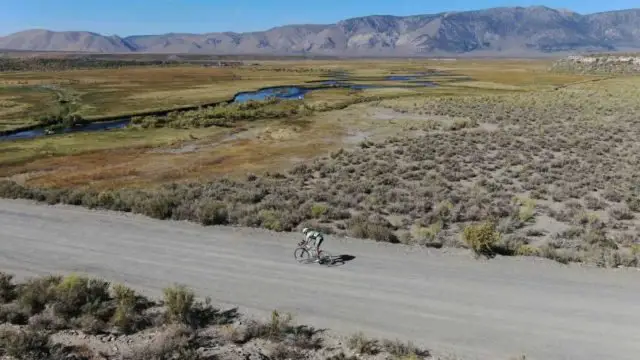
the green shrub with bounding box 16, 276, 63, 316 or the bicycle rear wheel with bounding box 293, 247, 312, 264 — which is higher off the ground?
the green shrub with bounding box 16, 276, 63, 316

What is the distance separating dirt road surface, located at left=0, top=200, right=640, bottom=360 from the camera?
12.5 meters

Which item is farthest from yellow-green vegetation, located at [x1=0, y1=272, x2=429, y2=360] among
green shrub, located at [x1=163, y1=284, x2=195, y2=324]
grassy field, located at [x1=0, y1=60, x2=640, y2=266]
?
grassy field, located at [x1=0, y1=60, x2=640, y2=266]

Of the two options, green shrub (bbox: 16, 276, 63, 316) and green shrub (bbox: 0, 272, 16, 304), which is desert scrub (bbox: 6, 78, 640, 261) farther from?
green shrub (bbox: 0, 272, 16, 304)

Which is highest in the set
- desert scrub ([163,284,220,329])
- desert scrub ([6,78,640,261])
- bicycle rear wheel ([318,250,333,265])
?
desert scrub ([163,284,220,329])

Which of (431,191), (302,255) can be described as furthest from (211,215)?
(431,191)

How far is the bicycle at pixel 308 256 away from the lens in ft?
56.6

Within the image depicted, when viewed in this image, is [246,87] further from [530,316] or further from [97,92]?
[530,316]

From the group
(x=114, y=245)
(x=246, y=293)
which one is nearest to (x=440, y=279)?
(x=246, y=293)

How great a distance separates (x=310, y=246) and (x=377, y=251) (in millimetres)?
2523

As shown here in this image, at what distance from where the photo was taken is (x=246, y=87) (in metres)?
119

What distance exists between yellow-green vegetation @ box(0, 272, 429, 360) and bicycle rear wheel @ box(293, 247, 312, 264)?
395 cm

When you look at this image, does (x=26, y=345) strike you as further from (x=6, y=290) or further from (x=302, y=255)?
(x=302, y=255)

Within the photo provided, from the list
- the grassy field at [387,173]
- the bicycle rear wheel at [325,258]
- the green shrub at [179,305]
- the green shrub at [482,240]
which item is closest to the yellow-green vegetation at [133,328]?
Answer: the green shrub at [179,305]

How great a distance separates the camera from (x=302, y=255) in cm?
1753
